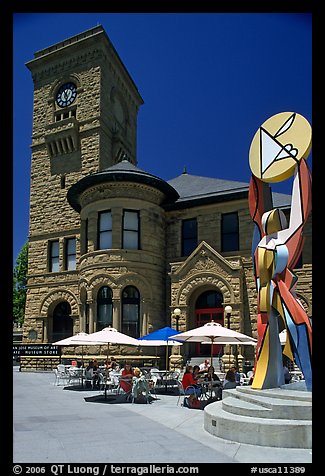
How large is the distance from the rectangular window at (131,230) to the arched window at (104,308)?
284 centimetres

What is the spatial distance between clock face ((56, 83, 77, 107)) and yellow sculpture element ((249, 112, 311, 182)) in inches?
991

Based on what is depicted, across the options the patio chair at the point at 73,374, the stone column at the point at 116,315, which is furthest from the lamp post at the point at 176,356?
the patio chair at the point at 73,374

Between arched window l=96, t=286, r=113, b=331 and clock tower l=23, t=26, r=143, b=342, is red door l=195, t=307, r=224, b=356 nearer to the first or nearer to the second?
arched window l=96, t=286, r=113, b=331

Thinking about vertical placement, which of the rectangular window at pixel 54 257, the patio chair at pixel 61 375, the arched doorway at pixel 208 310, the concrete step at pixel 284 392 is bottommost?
the patio chair at pixel 61 375

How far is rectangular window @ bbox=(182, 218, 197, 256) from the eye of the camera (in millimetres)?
27719

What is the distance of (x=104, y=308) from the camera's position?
25547 mm

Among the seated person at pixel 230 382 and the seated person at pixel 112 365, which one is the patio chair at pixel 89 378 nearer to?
the seated person at pixel 112 365

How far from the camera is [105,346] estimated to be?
81.9ft

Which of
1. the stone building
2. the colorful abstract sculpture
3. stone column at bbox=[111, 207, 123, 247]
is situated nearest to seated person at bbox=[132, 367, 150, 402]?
the colorful abstract sculpture

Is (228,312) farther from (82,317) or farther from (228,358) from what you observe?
(82,317)

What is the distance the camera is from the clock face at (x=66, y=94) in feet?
113
